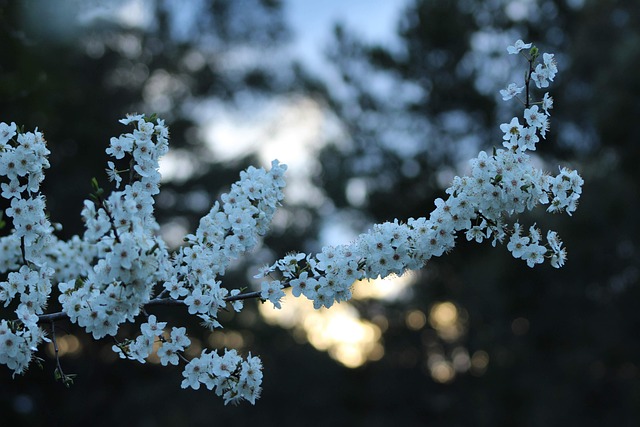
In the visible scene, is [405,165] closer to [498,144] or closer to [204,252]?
[498,144]

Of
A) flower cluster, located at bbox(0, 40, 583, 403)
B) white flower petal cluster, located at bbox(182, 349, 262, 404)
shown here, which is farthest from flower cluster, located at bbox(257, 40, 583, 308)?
white flower petal cluster, located at bbox(182, 349, 262, 404)

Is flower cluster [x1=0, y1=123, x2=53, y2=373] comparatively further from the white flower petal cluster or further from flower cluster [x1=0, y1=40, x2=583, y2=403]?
the white flower petal cluster

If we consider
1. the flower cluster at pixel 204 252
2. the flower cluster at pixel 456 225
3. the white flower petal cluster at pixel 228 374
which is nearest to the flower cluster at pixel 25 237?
the flower cluster at pixel 204 252

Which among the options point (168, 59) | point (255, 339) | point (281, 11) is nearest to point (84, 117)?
point (168, 59)

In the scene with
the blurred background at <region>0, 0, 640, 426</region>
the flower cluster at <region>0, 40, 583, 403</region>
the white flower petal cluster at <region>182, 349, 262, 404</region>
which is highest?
the blurred background at <region>0, 0, 640, 426</region>

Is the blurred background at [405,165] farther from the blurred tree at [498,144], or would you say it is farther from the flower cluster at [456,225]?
the flower cluster at [456,225]

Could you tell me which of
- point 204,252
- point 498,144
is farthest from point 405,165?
point 204,252
